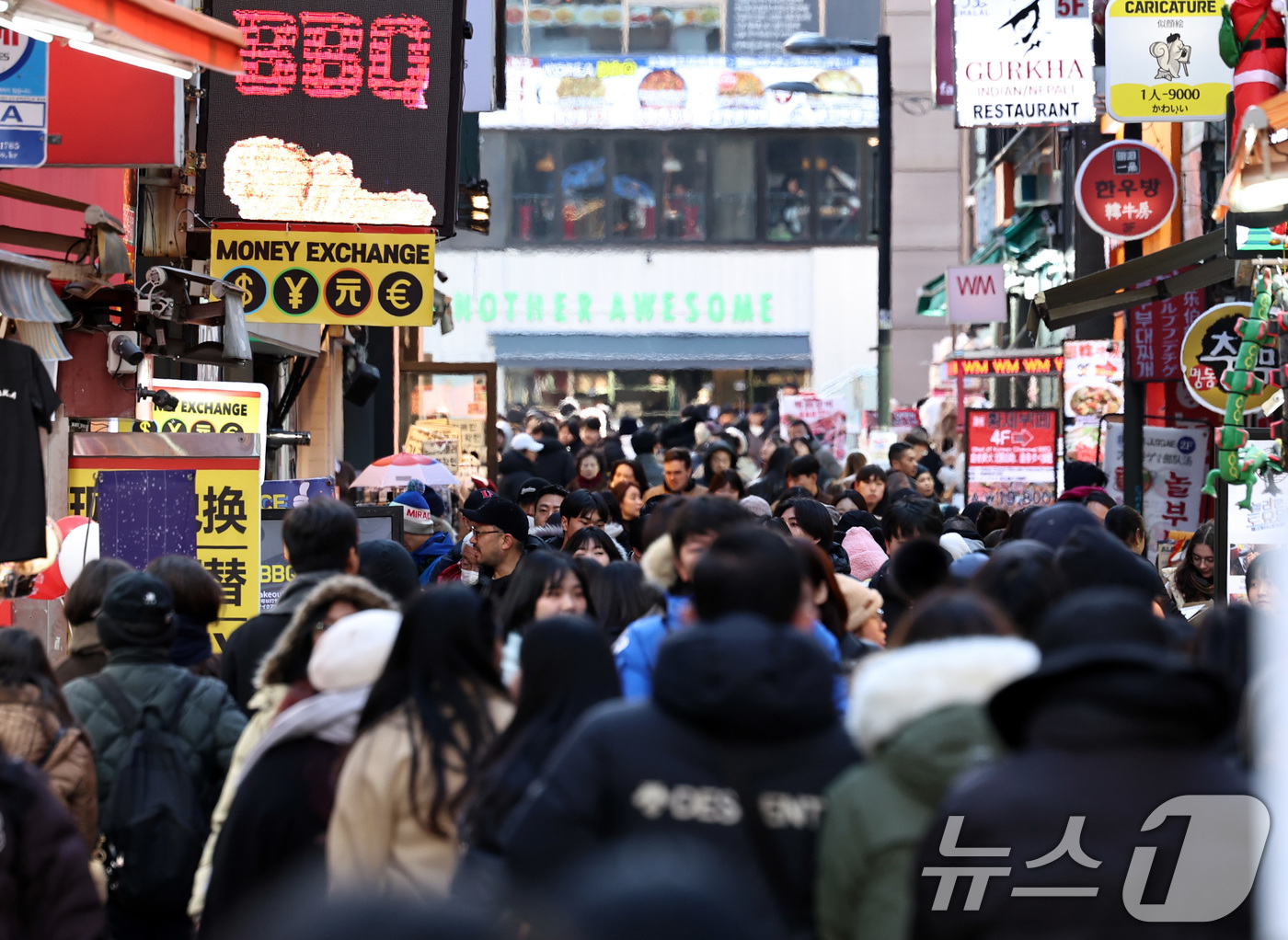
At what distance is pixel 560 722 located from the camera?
12.3ft

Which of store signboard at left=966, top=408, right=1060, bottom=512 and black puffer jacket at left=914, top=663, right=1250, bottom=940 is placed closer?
black puffer jacket at left=914, top=663, right=1250, bottom=940

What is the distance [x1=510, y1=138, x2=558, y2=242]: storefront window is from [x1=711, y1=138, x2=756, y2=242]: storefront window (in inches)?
164

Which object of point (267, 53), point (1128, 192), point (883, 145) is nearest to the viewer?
point (267, 53)

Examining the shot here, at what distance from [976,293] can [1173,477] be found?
9.65 metres

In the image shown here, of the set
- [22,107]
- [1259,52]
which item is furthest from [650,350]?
[22,107]

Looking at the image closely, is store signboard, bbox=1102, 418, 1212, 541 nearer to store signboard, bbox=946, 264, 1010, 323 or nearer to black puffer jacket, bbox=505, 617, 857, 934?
store signboard, bbox=946, 264, 1010, 323

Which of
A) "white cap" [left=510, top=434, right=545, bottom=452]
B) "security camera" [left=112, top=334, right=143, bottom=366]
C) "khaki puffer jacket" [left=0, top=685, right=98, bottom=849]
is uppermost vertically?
"security camera" [left=112, top=334, right=143, bottom=366]

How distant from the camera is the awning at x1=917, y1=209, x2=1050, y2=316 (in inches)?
1061

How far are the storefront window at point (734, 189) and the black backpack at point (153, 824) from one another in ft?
116

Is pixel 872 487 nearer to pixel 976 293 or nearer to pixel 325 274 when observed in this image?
pixel 325 274

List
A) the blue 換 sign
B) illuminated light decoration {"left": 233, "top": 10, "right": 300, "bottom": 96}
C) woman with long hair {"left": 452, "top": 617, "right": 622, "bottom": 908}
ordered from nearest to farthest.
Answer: woman with long hair {"left": 452, "top": 617, "right": 622, "bottom": 908}, the blue 換 sign, illuminated light decoration {"left": 233, "top": 10, "right": 300, "bottom": 96}

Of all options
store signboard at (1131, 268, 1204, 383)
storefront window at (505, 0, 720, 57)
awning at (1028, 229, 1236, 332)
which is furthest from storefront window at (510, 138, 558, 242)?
awning at (1028, 229, 1236, 332)

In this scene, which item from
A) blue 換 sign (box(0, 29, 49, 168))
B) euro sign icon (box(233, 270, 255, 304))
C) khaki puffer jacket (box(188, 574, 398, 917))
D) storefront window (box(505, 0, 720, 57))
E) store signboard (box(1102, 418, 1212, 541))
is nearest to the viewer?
khaki puffer jacket (box(188, 574, 398, 917))

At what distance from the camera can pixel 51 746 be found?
15.4ft
